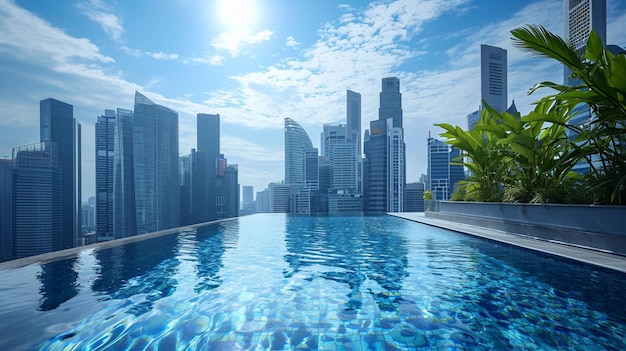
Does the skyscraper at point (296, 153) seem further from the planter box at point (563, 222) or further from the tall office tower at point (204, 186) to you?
the planter box at point (563, 222)

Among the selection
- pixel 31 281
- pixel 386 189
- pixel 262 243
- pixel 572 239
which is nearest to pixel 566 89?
pixel 572 239

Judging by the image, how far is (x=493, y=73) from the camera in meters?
118

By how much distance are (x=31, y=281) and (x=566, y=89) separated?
1026 cm

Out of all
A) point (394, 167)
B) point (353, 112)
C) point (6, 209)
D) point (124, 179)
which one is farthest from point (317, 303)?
point (353, 112)

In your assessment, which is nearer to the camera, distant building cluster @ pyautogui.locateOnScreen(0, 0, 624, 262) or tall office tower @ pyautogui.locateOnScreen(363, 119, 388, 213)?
distant building cluster @ pyautogui.locateOnScreen(0, 0, 624, 262)

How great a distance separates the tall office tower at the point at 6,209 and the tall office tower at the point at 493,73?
146 metres

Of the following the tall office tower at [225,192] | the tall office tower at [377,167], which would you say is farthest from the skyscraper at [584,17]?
the tall office tower at [225,192]

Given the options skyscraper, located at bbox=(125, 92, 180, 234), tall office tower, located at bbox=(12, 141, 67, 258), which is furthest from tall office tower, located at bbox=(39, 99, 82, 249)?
skyscraper, located at bbox=(125, 92, 180, 234)

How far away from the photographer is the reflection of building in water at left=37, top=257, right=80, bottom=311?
11.3ft

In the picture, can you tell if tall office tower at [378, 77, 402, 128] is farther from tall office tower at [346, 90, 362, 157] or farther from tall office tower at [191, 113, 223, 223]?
tall office tower at [191, 113, 223, 223]

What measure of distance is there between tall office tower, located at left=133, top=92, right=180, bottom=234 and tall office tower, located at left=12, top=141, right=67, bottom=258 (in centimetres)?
1950

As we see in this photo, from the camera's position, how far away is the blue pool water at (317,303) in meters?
2.46

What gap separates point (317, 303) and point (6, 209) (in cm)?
7297

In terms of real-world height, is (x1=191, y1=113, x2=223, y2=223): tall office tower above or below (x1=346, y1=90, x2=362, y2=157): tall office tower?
below
